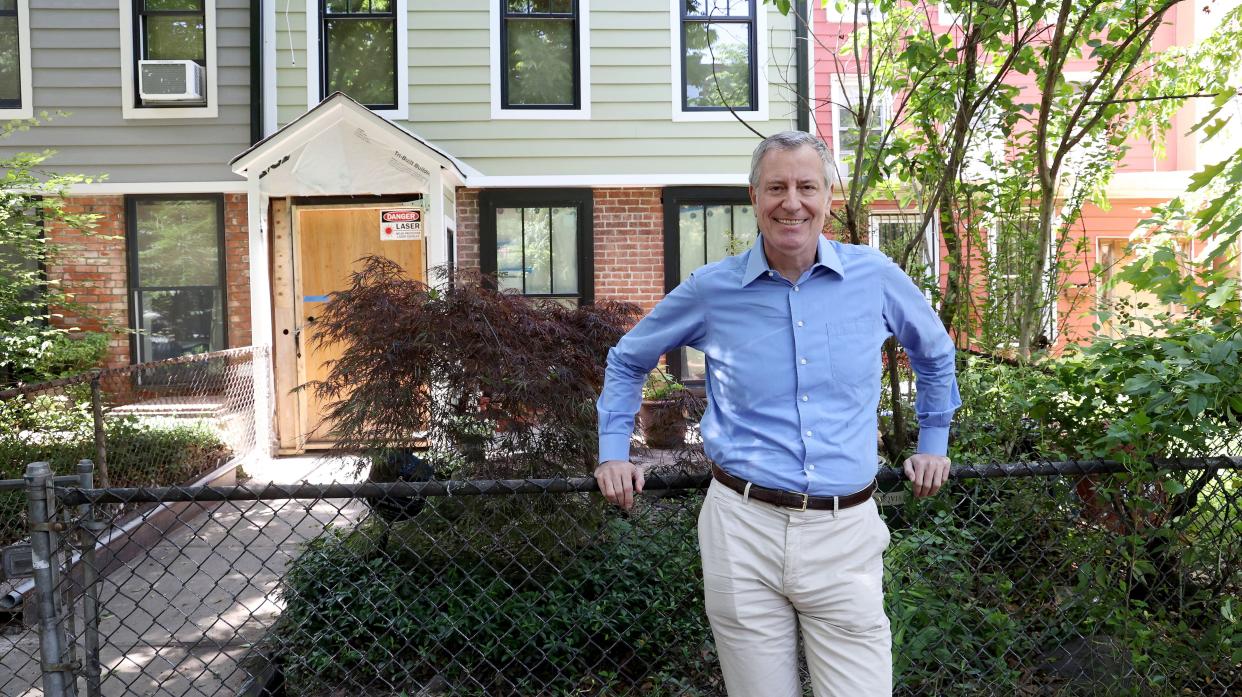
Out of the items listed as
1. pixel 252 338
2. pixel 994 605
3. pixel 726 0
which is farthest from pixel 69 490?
pixel 726 0

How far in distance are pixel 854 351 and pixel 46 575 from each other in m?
2.10

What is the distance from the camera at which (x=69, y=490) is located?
2.59m

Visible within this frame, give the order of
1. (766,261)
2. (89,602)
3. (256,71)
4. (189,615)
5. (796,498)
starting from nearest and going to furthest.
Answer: (796,498) → (766,261) → (89,602) → (189,615) → (256,71)

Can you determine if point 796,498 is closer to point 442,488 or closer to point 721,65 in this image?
point 442,488

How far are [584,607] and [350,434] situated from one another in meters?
1.37

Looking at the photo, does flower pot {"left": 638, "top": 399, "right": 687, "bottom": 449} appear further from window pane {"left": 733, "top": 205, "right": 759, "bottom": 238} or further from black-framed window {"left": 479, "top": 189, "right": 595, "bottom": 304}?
window pane {"left": 733, "top": 205, "right": 759, "bottom": 238}

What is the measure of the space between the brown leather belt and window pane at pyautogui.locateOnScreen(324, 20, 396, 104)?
8.43 metres

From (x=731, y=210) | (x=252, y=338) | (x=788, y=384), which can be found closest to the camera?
(x=788, y=384)

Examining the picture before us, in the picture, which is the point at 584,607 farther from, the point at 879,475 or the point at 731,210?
the point at 731,210

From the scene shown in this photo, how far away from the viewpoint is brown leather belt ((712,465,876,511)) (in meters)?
2.25

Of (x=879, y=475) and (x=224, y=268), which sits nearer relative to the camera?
(x=879, y=475)

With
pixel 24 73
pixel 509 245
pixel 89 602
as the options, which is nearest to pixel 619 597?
pixel 89 602

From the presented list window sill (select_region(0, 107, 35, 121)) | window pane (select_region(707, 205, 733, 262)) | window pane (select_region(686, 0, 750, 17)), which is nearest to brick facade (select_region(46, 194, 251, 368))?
window sill (select_region(0, 107, 35, 121))

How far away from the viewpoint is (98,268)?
9.75m
